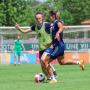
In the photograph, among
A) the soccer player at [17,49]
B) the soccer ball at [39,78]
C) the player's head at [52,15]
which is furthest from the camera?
the soccer player at [17,49]

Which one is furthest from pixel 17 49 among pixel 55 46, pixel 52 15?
pixel 52 15

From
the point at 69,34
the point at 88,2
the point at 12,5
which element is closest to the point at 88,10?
the point at 88,2

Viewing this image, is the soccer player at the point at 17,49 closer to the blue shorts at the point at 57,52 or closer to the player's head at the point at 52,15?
the blue shorts at the point at 57,52

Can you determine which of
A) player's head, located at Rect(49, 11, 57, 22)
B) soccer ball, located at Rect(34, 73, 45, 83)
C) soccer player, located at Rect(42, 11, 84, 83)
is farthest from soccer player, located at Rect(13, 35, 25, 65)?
player's head, located at Rect(49, 11, 57, 22)

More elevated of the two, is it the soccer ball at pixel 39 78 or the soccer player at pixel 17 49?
the soccer ball at pixel 39 78

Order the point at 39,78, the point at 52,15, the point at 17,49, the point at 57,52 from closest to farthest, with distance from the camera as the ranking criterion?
the point at 52,15 < the point at 57,52 < the point at 39,78 < the point at 17,49

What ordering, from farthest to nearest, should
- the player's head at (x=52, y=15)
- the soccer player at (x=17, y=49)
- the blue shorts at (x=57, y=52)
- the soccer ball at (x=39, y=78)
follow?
the soccer player at (x=17, y=49), the soccer ball at (x=39, y=78), the blue shorts at (x=57, y=52), the player's head at (x=52, y=15)

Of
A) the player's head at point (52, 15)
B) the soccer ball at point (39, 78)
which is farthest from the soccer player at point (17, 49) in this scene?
the player's head at point (52, 15)

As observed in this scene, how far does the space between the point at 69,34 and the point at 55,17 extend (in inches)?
941

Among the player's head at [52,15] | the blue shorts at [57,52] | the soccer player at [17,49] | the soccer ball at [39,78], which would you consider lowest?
the soccer player at [17,49]

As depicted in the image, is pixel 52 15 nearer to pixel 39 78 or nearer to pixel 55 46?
pixel 55 46

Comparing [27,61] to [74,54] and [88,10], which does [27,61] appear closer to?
[74,54]

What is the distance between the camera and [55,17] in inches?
656

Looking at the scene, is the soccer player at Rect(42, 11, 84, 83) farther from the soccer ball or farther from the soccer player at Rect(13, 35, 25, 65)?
the soccer player at Rect(13, 35, 25, 65)
